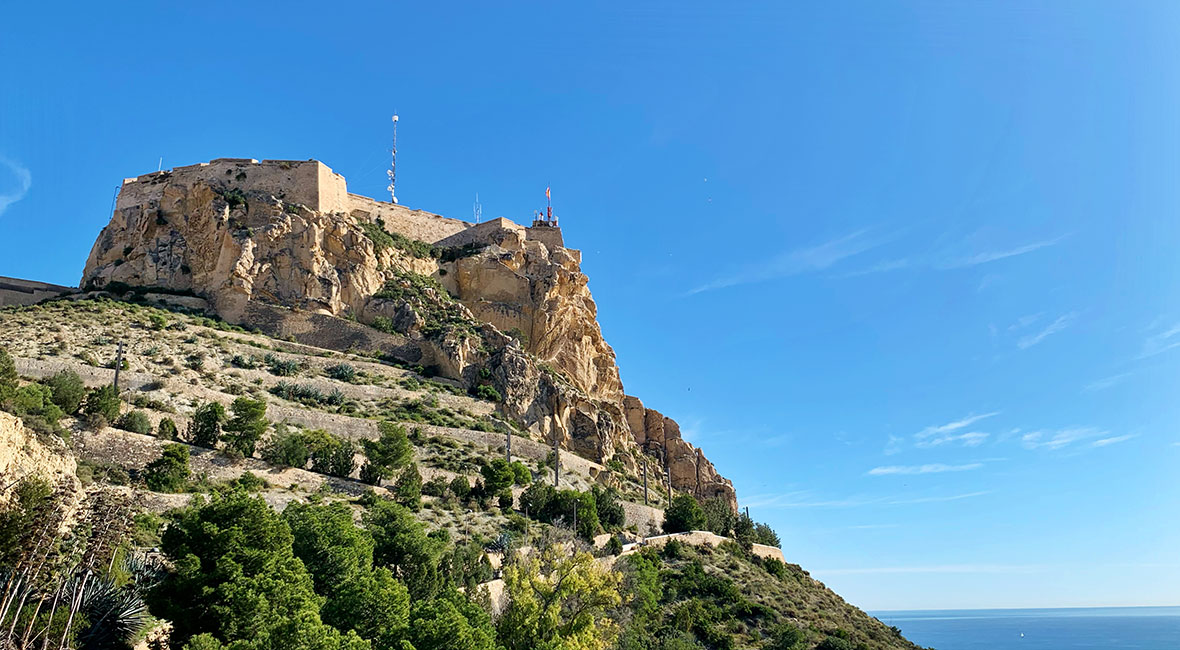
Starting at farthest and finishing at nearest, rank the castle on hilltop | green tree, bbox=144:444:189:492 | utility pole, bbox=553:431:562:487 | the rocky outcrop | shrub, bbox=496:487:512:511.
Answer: the rocky outcrop, the castle on hilltop, utility pole, bbox=553:431:562:487, shrub, bbox=496:487:512:511, green tree, bbox=144:444:189:492

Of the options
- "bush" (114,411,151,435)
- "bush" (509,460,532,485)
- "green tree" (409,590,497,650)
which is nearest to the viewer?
"green tree" (409,590,497,650)

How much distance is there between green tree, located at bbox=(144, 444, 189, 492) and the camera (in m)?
28.1

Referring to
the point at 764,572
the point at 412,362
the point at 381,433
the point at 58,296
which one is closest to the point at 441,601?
the point at 381,433

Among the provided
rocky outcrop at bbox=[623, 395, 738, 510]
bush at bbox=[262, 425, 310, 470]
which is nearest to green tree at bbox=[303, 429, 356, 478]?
bush at bbox=[262, 425, 310, 470]

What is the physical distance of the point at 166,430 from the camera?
1291 inches

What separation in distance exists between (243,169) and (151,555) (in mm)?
42789

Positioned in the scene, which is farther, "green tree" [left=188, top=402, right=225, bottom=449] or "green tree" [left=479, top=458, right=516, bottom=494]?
"green tree" [left=479, top=458, right=516, bottom=494]

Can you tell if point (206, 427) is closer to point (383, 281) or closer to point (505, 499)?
point (505, 499)

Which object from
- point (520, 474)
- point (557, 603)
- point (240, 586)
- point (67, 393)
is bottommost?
point (557, 603)

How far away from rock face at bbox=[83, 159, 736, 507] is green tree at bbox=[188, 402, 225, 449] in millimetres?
17444

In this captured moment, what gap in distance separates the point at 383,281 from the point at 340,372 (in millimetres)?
10715

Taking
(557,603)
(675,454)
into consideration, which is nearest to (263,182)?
(675,454)

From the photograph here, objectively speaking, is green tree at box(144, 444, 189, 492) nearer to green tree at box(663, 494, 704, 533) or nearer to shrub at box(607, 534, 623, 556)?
shrub at box(607, 534, 623, 556)

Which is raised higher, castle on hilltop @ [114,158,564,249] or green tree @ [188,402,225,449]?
castle on hilltop @ [114,158,564,249]
